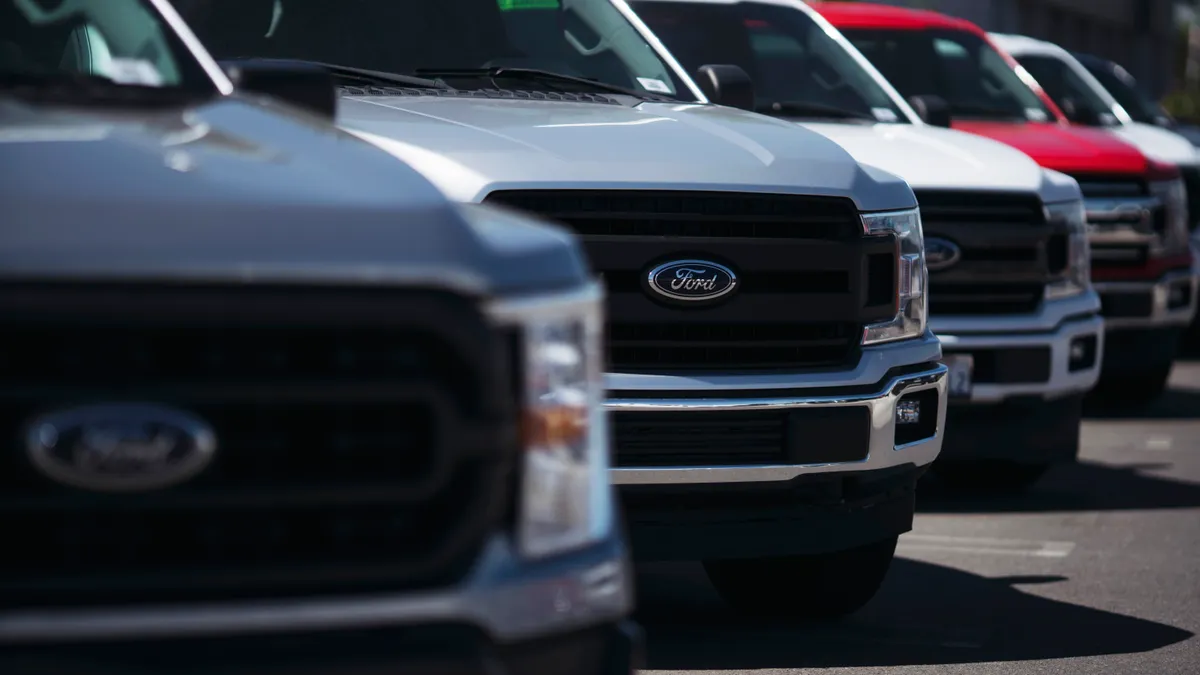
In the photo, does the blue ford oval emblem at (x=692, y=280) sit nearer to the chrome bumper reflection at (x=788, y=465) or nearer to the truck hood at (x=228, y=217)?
the chrome bumper reflection at (x=788, y=465)

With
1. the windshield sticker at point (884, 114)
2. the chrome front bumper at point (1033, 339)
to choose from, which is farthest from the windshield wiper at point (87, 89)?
the windshield sticker at point (884, 114)

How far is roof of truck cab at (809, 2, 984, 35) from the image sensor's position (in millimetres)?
11414

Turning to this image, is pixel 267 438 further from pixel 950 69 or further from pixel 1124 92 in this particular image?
pixel 1124 92

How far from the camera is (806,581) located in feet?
20.7

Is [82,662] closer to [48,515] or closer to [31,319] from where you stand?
[48,515]

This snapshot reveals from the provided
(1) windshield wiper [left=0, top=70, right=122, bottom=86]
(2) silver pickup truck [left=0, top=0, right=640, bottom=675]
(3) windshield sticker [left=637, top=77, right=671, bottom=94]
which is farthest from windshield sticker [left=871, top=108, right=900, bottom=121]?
(2) silver pickup truck [left=0, top=0, right=640, bottom=675]

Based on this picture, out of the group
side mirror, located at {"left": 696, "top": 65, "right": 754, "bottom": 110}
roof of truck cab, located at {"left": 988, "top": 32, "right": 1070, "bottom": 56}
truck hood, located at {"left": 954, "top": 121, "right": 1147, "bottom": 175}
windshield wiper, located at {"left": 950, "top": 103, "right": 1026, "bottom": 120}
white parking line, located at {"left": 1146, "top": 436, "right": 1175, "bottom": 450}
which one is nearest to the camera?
side mirror, located at {"left": 696, "top": 65, "right": 754, "bottom": 110}

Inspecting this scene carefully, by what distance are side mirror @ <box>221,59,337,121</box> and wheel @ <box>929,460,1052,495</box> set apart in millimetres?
5657

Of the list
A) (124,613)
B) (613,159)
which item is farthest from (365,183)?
(613,159)

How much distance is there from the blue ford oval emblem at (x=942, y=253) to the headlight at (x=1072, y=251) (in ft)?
1.41

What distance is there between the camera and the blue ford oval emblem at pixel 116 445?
8.63ft

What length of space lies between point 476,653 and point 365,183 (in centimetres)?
70

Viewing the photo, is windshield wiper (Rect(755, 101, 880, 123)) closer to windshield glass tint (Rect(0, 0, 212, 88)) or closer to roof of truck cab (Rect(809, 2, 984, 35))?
roof of truck cab (Rect(809, 2, 984, 35))

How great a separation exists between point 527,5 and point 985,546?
265 centimetres
